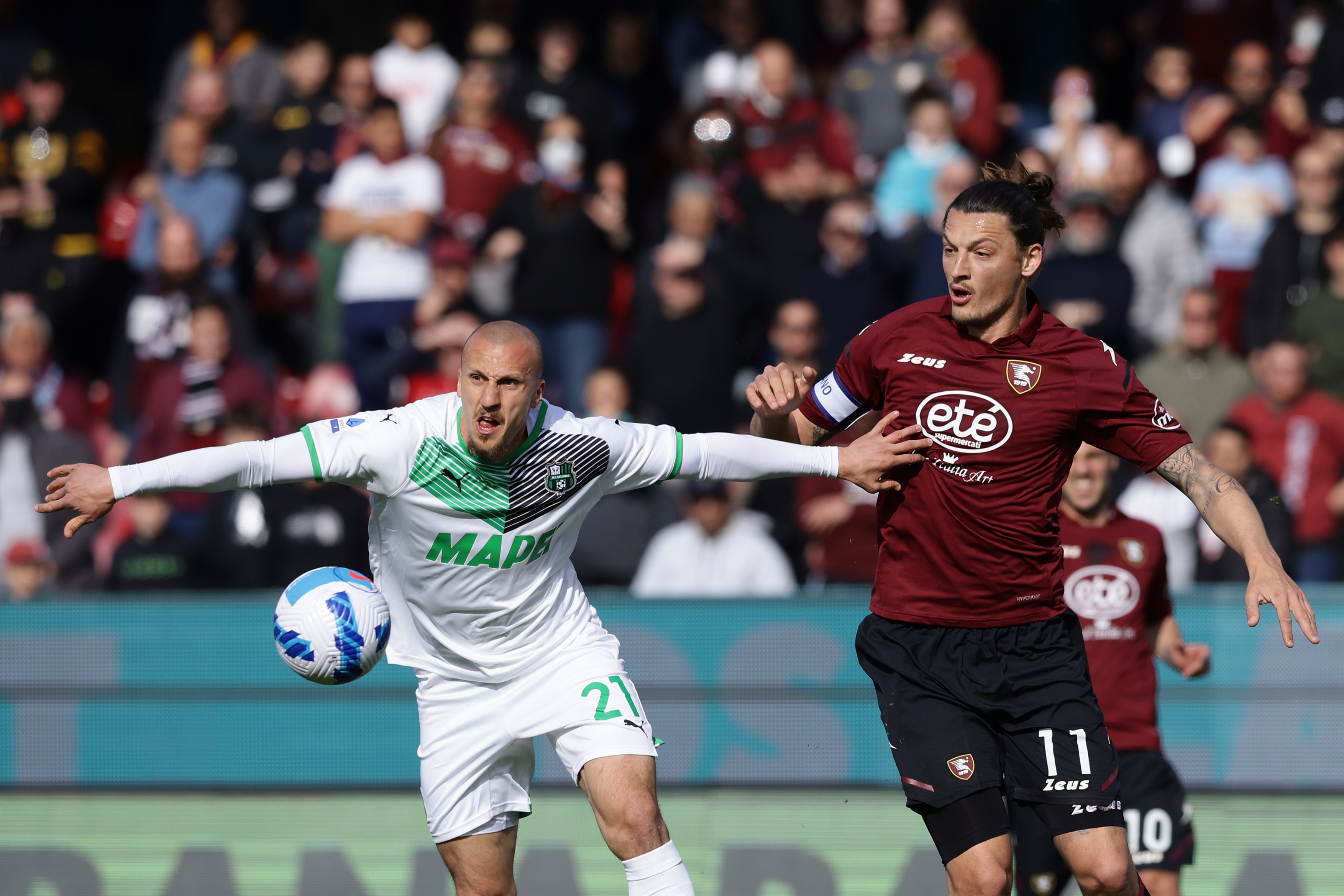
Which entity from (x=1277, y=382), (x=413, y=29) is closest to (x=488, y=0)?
(x=413, y=29)

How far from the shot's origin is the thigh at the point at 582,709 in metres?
6.05

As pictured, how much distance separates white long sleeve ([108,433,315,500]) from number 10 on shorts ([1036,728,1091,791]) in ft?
8.89

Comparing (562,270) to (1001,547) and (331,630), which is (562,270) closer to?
(331,630)

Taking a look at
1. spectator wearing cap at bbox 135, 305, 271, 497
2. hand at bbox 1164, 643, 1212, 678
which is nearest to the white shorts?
hand at bbox 1164, 643, 1212, 678

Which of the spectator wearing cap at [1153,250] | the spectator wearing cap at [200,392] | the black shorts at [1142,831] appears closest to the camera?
the black shorts at [1142,831]

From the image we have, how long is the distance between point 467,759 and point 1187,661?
3.10 metres

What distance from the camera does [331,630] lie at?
229 inches

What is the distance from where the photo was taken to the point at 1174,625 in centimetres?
711

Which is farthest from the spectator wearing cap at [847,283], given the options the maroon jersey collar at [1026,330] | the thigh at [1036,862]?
the maroon jersey collar at [1026,330]

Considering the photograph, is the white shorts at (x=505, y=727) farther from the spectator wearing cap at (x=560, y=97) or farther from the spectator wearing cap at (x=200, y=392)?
the spectator wearing cap at (x=560, y=97)

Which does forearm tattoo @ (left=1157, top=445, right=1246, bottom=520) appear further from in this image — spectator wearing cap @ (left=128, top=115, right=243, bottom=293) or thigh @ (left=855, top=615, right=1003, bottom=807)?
spectator wearing cap @ (left=128, top=115, right=243, bottom=293)

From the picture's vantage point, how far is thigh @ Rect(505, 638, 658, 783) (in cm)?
605

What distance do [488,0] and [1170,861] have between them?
9779 mm

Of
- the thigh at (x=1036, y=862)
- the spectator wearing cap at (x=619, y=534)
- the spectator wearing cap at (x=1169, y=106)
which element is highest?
the spectator wearing cap at (x=1169, y=106)
